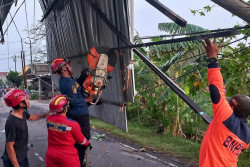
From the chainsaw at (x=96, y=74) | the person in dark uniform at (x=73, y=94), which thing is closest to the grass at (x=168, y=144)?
the person in dark uniform at (x=73, y=94)

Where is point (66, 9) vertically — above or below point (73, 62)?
above

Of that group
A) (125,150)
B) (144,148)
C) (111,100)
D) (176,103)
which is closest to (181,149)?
(144,148)

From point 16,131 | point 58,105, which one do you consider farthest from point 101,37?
point 16,131

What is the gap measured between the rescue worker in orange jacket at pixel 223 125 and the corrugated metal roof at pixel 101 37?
2613 mm

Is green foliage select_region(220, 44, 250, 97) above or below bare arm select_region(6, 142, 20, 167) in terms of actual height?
above

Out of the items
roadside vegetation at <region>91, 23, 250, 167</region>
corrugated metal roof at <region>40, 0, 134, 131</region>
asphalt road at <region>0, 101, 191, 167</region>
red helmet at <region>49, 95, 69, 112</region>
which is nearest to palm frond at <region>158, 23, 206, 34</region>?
roadside vegetation at <region>91, 23, 250, 167</region>

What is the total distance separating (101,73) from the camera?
5.29m

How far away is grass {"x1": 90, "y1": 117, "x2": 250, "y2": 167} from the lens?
809 centimetres

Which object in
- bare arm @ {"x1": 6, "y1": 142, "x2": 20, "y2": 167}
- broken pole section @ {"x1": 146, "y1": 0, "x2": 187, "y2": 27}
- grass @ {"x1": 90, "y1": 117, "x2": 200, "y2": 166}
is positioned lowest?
grass @ {"x1": 90, "y1": 117, "x2": 200, "y2": 166}

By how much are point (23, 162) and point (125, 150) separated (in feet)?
17.7

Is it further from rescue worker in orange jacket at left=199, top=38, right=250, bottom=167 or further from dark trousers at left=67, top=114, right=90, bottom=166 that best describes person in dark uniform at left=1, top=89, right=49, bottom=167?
rescue worker in orange jacket at left=199, top=38, right=250, bottom=167

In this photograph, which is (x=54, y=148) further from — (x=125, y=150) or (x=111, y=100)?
(x=125, y=150)

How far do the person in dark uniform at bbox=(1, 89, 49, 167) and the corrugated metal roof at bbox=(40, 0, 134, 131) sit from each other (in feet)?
7.24

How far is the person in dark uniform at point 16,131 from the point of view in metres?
3.95
